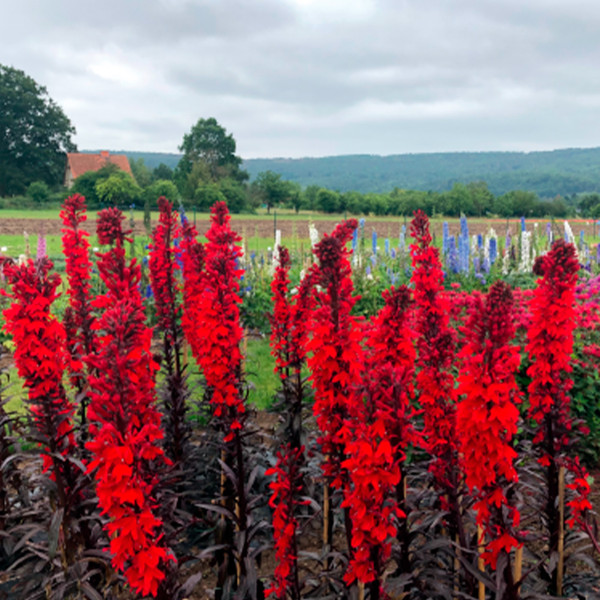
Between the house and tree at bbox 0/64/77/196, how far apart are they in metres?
5.77

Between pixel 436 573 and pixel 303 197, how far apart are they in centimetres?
5930

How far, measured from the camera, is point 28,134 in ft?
231

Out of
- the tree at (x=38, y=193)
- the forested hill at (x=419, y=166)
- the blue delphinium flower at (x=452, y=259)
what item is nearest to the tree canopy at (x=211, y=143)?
the tree at (x=38, y=193)

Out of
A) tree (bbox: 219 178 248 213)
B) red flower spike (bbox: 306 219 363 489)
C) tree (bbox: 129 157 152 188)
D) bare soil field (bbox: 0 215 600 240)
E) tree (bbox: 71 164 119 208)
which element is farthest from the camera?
tree (bbox: 129 157 152 188)

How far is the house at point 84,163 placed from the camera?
258 ft

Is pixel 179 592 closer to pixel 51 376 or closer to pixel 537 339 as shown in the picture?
pixel 51 376

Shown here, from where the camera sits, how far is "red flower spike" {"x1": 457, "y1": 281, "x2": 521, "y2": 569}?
219cm

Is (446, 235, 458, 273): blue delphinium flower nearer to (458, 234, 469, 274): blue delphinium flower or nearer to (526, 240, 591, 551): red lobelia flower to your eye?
(458, 234, 469, 274): blue delphinium flower

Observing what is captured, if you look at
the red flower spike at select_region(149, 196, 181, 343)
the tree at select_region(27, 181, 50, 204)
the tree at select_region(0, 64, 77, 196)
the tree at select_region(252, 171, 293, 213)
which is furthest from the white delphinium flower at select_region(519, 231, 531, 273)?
the tree at select_region(0, 64, 77, 196)

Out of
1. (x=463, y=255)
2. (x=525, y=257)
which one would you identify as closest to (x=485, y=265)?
(x=463, y=255)

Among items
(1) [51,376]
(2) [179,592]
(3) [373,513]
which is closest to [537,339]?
(3) [373,513]

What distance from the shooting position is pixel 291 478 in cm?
260

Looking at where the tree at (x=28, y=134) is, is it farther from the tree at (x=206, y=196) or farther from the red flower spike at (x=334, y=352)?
Answer: the red flower spike at (x=334, y=352)

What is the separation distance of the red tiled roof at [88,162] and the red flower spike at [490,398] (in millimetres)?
79944
